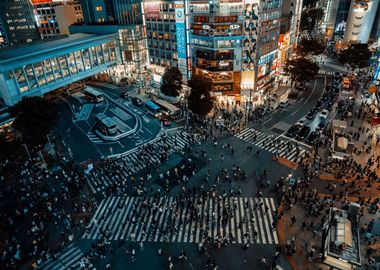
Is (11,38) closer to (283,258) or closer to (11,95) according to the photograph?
(11,95)

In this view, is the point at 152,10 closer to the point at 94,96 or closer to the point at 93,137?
the point at 94,96

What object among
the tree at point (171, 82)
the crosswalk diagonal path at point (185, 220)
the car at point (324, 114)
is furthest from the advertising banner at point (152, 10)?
the crosswalk diagonal path at point (185, 220)

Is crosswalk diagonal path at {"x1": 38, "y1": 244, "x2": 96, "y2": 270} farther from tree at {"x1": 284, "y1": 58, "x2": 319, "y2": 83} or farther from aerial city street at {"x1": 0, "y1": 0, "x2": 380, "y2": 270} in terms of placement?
tree at {"x1": 284, "y1": 58, "x2": 319, "y2": 83}

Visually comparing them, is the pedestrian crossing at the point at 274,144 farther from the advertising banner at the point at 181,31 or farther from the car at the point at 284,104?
the advertising banner at the point at 181,31

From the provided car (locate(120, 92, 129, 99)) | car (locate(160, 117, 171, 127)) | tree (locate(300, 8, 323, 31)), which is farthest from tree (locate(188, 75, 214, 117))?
tree (locate(300, 8, 323, 31))

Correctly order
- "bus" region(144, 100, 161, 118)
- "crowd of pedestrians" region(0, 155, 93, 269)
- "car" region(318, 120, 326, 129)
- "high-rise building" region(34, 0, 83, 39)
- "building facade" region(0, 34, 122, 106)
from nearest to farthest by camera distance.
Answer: "crowd of pedestrians" region(0, 155, 93, 269) → "car" region(318, 120, 326, 129) → "building facade" region(0, 34, 122, 106) → "bus" region(144, 100, 161, 118) → "high-rise building" region(34, 0, 83, 39)

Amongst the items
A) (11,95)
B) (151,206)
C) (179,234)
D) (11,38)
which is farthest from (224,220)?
(11,38)
